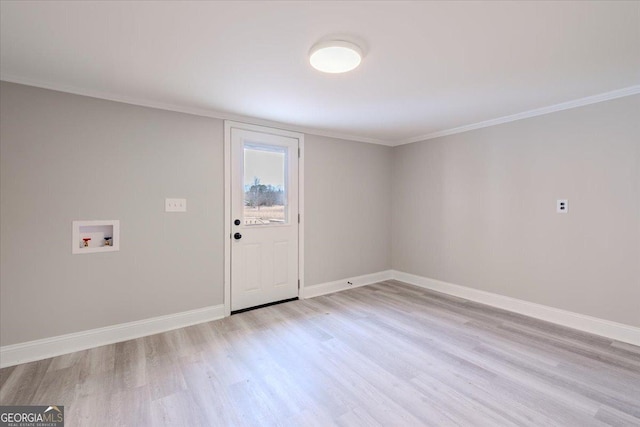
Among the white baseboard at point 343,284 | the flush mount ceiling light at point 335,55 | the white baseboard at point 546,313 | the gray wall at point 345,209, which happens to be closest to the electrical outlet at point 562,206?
the white baseboard at point 546,313

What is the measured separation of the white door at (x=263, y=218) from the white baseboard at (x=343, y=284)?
231 mm

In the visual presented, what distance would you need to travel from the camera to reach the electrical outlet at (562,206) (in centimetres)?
301

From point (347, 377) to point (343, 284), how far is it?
2.21 m

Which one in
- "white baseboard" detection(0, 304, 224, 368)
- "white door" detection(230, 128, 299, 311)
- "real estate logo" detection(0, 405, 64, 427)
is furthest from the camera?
"white door" detection(230, 128, 299, 311)

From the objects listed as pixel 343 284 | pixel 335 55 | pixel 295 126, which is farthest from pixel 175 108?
pixel 343 284

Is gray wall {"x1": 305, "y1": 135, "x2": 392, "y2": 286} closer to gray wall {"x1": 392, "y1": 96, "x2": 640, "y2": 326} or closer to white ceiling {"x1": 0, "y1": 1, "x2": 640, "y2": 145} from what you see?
gray wall {"x1": 392, "y1": 96, "x2": 640, "y2": 326}

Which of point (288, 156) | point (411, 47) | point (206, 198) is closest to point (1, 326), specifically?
point (206, 198)

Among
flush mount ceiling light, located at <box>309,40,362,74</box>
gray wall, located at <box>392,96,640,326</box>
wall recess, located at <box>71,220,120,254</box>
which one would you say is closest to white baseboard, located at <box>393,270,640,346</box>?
gray wall, located at <box>392,96,640,326</box>

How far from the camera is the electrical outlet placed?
3006mm

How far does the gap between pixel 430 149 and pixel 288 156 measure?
2.16 meters

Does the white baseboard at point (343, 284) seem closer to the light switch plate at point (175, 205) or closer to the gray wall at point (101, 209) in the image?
the gray wall at point (101, 209)

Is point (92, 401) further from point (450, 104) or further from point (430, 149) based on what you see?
point (430, 149)

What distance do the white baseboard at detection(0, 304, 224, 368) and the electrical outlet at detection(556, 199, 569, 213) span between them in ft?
12.7

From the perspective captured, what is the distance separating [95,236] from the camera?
264cm
